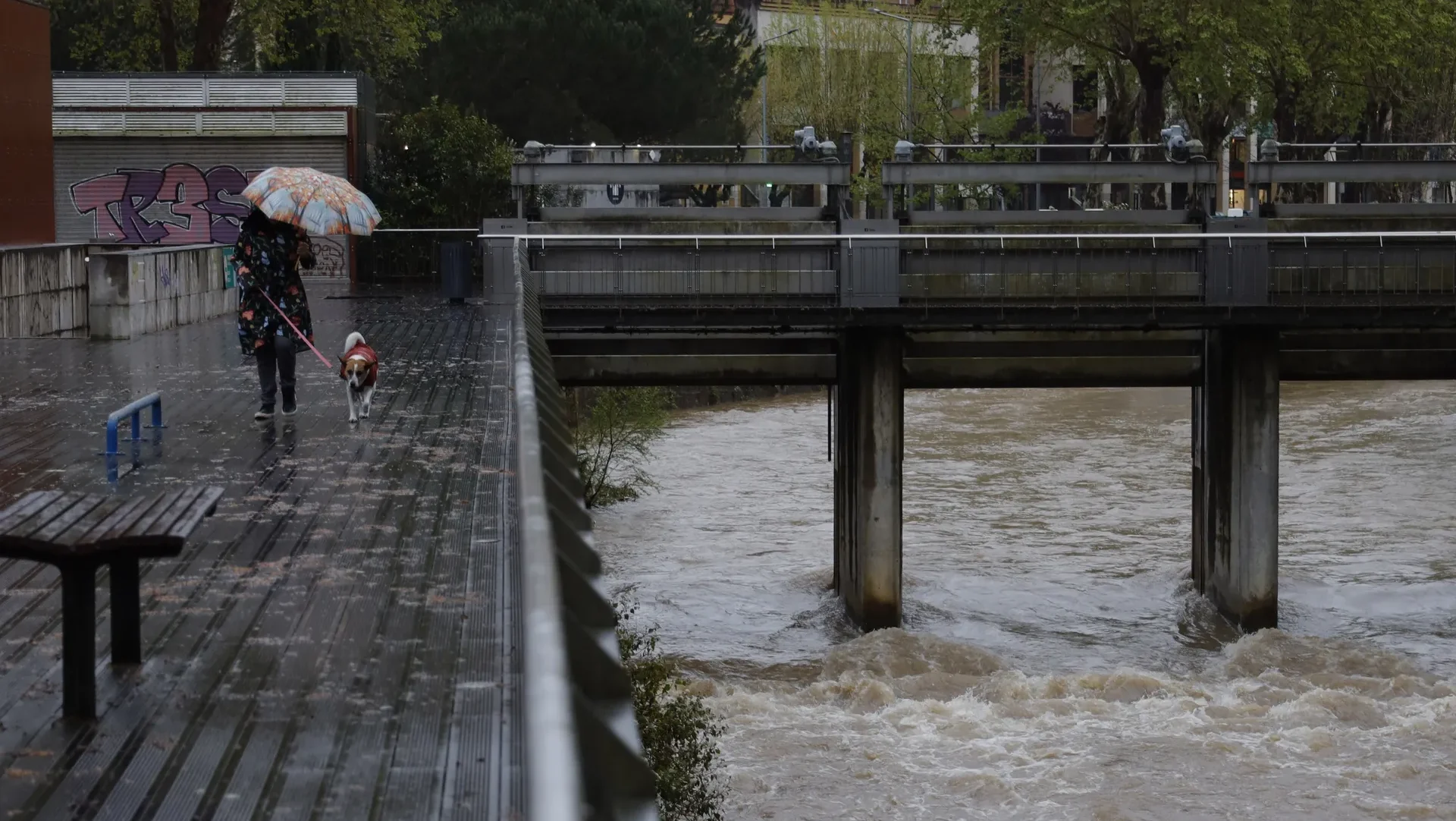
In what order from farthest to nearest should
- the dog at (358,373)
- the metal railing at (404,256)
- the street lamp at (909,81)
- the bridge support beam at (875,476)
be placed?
the street lamp at (909,81) < the metal railing at (404,256) < the bridge support beam at (875,476) < the dog at (358,373)

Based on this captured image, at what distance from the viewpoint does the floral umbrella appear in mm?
13172

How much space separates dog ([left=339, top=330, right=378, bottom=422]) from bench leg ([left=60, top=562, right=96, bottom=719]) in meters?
6.57

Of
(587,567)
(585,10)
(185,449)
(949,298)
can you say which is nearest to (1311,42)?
(585,10)

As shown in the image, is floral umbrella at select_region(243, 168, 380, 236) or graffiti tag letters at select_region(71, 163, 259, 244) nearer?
floral umbrella at select_region(243, 168, 380, 236)

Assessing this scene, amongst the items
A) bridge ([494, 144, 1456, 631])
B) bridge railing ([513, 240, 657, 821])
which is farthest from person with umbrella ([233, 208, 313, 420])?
bridge ([494, 144, 1456, 631])

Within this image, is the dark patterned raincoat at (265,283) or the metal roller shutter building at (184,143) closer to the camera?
the dark patterned raincoat at (265,283)

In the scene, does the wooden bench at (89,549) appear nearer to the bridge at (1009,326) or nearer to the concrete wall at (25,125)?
the bridge at (1009,326)

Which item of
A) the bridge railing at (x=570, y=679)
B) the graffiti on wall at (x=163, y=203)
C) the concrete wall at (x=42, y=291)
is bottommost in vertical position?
the bridge railing at (x=570, y=679)

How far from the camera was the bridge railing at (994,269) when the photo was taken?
77.8 ft

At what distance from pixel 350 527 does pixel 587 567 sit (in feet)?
15.7

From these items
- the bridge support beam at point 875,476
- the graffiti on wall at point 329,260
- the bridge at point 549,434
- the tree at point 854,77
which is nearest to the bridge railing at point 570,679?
the bridge at point 549,434

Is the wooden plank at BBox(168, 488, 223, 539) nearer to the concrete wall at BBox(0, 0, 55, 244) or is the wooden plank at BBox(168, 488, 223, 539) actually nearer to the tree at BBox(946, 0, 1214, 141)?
the concrete wall at BBox(0, 0, 55, 244)

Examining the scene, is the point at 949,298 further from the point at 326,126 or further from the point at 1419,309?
the point at 326,126

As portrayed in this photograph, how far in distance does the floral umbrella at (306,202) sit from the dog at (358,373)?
775mm
